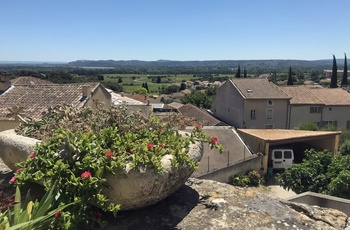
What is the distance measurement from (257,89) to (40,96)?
79.4ft

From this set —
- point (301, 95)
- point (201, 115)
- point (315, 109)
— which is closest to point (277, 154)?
point (201, 115)

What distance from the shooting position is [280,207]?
3.64 meters

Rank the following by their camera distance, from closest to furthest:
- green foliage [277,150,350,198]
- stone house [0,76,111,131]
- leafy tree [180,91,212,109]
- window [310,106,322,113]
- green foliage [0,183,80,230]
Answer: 1. green foliage [0,183,80,230]
2. green foliage [277,150,350,198]
3. stone house [0,76,111,131]
4. window [310,106,322,113]
5. leafy tree [180,91,212,109]

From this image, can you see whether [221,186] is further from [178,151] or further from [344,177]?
[344,177]

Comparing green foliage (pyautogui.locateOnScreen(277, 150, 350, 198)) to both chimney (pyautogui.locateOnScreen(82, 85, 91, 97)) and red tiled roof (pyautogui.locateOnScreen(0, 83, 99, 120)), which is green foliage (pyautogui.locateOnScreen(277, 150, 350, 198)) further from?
chimney (pyautogui.locateOnScreen(82, 85, 91, 97))

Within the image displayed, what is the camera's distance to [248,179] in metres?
17.6

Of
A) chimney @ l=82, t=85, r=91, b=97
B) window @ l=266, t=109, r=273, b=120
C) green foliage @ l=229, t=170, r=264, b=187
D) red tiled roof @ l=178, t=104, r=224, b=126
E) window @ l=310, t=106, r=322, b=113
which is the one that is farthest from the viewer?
window @ l=310, t=106, r=322, b=113

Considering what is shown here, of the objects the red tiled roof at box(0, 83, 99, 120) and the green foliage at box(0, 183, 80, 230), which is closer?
the green foliage at box(0, 183, 80, 230)

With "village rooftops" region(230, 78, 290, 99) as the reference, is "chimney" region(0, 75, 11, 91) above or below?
above

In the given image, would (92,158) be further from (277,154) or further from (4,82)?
(277,154)

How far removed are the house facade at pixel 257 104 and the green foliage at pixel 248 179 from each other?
16.9 m

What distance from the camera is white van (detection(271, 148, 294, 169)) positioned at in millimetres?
20406

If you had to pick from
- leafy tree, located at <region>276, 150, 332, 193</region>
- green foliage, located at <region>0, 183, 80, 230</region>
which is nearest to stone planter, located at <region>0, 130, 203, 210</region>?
green foliage, located at <region>0, 183, 80, 230</region>

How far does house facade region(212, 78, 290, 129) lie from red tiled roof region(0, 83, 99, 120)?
19.6 m
